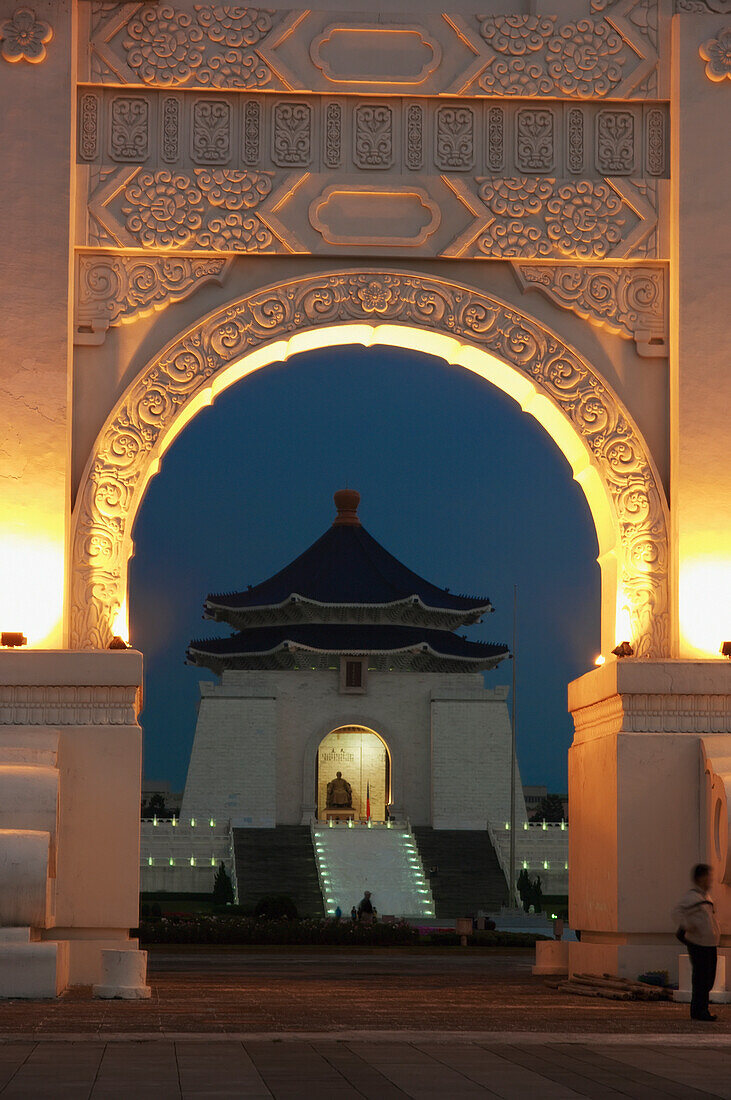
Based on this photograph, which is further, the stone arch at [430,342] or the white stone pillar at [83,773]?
the stone arch at [430,342]

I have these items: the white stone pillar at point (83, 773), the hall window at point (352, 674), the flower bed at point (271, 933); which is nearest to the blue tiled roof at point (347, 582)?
the hall window at point (352, 674)

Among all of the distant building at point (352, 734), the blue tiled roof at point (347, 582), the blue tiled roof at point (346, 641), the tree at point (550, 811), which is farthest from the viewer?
the tree at point (550, 811)

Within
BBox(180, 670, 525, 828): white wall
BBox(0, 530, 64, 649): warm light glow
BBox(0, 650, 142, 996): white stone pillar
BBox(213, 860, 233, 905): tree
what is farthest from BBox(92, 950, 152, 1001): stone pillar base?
BBox(180, 670, 525, 828): white wall

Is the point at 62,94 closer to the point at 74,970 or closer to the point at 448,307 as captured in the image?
the point at 448,307

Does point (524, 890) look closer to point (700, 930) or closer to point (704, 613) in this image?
point (704, 613)

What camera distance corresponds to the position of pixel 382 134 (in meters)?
8.88

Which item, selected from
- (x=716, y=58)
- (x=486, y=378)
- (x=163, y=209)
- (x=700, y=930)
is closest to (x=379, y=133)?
(x=163, y=209)

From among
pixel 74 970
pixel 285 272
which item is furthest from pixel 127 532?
pixel 74 970

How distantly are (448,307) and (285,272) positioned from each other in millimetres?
900

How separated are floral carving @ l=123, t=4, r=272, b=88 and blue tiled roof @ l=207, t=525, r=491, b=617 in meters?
27.5

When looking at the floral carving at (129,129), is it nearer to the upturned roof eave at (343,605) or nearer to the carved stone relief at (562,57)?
the carved stone relief at (562,57)

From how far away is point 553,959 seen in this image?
32.3 ft

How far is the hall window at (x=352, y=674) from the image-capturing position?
3497cm

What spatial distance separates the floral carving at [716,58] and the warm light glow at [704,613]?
2.67 metres
